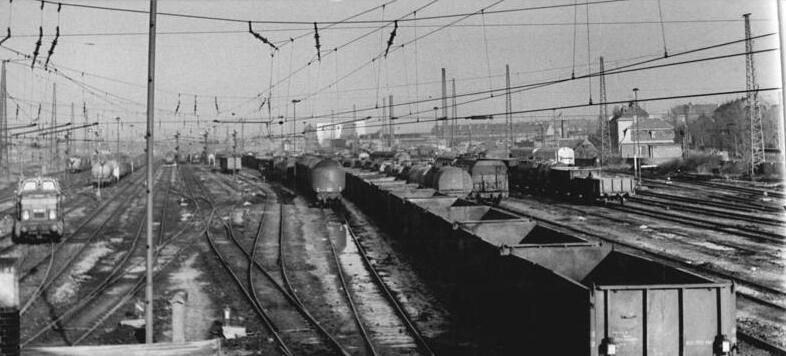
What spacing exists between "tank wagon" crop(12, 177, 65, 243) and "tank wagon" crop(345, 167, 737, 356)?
1397cm

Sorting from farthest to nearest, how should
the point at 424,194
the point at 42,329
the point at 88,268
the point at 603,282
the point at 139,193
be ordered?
the point at 139,193 → the point at 424,194 → the point at 88,268 → the point at 42,329 → the point at 603,282

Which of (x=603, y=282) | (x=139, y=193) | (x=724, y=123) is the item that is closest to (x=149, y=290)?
(x=603, y=282)

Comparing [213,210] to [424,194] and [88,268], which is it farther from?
[88,268]

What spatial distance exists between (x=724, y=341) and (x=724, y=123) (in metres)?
86.9

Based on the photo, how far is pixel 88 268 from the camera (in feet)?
68.6

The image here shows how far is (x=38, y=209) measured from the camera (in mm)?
25406

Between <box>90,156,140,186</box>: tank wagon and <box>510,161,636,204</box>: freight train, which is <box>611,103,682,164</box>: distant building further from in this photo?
<box>90,156,140,186</box>: tank wagon

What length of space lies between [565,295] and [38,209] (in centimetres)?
2199

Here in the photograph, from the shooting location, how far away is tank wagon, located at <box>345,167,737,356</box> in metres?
9.12

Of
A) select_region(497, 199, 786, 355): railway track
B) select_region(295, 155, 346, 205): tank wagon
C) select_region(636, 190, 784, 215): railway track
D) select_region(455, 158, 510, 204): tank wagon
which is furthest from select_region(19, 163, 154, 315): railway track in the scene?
select_region(636, 190, 784, 215): railway track

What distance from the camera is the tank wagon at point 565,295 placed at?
912cm

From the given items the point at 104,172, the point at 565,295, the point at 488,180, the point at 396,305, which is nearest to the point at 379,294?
the point at 396,305

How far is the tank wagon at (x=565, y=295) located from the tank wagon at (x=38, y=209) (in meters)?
14.0

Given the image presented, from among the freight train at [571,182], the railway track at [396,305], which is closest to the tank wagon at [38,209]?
the railway track at [396,305]
